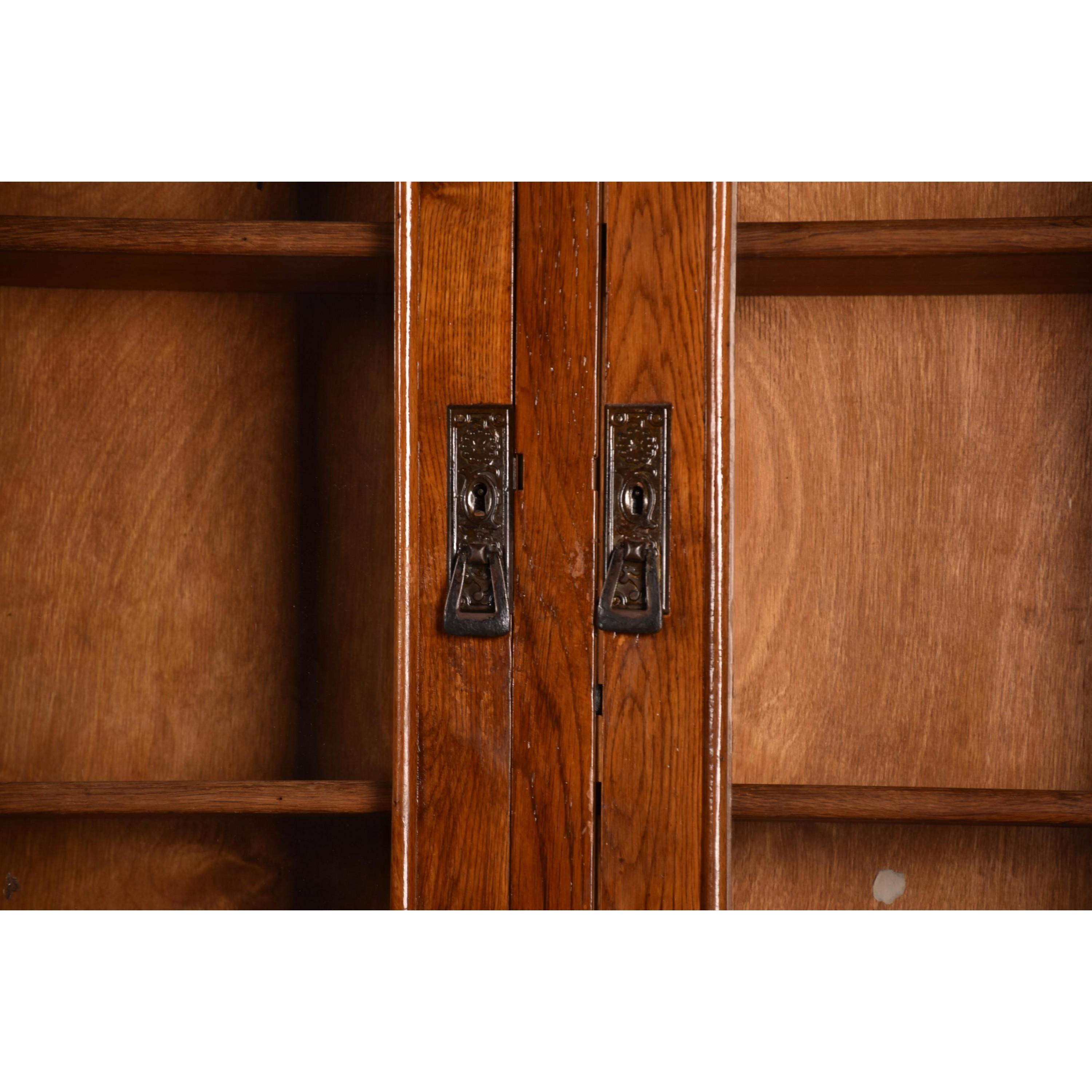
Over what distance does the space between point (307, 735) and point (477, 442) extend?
31 centimetres

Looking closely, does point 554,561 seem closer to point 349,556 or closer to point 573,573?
point 573,573

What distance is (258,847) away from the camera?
847mm

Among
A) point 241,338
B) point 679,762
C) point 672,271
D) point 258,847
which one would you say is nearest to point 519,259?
point 672,271

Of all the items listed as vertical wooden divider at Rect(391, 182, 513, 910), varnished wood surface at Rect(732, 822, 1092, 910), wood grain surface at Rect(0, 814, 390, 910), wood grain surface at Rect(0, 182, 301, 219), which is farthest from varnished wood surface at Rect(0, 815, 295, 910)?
wood grain surface at Rect(0, 182, 301, 219)

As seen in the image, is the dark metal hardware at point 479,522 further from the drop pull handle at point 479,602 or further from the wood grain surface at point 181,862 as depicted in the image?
the wood grain surface at point 181,862

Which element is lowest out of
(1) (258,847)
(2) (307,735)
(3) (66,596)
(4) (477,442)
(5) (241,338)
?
(1) (258,847)

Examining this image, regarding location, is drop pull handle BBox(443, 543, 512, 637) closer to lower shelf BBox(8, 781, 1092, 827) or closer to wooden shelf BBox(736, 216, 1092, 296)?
lower shelf BBox(8, 781, 1092, 827)

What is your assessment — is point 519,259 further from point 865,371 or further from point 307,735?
point 307,735

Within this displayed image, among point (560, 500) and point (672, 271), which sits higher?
point (672, 271)

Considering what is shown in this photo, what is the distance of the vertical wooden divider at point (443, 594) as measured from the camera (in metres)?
0.72

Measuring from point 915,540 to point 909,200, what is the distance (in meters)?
0.30

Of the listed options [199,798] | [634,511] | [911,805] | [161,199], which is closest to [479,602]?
[634,511]

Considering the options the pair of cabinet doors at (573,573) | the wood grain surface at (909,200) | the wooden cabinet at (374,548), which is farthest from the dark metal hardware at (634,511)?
the wood grain surface at (909,200)

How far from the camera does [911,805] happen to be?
761mm
